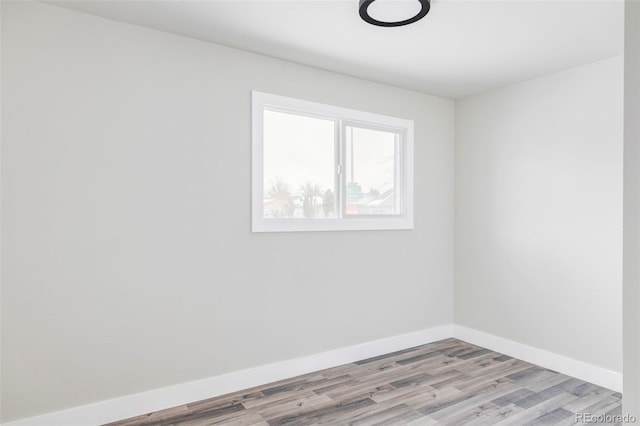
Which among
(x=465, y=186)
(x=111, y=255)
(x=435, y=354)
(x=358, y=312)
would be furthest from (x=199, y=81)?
(x=435, y=354)

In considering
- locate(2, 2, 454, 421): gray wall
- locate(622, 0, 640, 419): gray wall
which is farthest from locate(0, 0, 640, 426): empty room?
locate(622, 0, 640, 419): gray wall

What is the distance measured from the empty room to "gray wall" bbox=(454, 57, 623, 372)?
0.02 metres

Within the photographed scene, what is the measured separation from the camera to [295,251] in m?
3.19

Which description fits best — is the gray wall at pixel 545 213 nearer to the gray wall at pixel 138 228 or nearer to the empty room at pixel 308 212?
the empty room at pixel 308 212

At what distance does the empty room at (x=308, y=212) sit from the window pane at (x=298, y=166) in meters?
0.02

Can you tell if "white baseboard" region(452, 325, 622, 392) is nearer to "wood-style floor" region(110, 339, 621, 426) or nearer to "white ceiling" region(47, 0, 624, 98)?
"wood-style floor" region(110, 339, 621, 426)

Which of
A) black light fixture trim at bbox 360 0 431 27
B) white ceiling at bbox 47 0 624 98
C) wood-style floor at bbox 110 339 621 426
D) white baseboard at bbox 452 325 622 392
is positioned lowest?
wood-style floor at bbox 110 339 621 426

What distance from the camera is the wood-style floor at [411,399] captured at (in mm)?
2518

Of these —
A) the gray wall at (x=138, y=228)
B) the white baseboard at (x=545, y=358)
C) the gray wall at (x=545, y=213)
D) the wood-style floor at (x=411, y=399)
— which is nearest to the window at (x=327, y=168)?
the gray wall at (x=138, y=228)

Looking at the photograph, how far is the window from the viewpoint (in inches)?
123

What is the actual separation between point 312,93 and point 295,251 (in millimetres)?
1302

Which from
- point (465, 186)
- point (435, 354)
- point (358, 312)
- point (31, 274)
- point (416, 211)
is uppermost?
point (465, 186)

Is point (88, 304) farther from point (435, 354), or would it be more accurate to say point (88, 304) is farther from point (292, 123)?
point (435, 354)

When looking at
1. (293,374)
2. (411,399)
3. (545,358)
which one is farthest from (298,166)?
(545,358)
